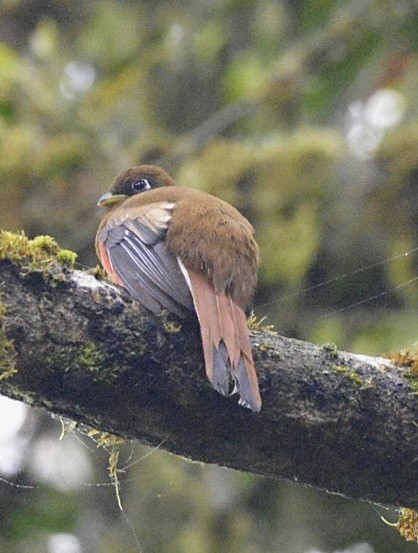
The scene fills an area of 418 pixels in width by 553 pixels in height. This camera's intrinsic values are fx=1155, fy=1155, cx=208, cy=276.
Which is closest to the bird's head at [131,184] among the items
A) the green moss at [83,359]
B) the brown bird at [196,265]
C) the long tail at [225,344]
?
the brown bird at [196,265]

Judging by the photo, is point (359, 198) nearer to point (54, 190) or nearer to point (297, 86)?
point (297, 86)

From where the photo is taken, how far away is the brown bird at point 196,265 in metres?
3.26

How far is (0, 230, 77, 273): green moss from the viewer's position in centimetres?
304

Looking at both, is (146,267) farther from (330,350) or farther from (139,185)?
(139,185)

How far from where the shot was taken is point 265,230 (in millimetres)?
8031

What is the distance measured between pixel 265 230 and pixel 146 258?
411 cm

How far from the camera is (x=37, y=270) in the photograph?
305 centimetres

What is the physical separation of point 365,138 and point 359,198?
74 cm

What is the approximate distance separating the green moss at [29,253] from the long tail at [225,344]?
0.49 meters

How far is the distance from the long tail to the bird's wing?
6cm

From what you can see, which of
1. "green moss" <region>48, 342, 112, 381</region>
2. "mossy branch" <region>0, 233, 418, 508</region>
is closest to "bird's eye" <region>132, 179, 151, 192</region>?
"mossy branch" <region>0, 233, 418, 508</region>

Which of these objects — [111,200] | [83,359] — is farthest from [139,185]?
[83,359]

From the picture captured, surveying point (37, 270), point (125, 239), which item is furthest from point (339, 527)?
point (37, 270)

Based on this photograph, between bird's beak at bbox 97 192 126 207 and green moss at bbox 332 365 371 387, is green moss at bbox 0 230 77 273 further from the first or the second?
bird's beak at bbox 97 192 126 207
